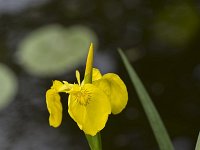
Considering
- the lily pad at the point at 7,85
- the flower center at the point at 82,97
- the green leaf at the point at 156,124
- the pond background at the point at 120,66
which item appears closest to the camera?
the flower center at the point at 82,97

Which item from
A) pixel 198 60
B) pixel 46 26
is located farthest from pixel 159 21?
pixel 46 26

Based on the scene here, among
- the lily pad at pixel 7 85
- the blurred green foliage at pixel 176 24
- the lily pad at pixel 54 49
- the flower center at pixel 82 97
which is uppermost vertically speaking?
the flower center at pixel 82 97

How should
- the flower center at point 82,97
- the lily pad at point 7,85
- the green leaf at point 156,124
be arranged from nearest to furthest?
the flower center at point 82,97 < the green leaf at point 156,124 < the lily pad at point 7,85

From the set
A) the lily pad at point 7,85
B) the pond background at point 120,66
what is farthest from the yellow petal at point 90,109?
the lily pad at point 7,85

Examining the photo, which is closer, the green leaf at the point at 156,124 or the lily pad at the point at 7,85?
the green leaf at the point at 156,124

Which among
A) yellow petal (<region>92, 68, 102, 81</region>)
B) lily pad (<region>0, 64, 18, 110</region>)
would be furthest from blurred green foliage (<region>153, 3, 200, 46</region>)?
yellow petal (<region>92, 68, 102, 81</region>)

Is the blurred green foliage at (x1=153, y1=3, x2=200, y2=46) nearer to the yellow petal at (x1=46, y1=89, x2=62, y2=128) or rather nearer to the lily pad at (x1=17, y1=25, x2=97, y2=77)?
the lily pad at (x1=17, y1=25, x2=97, y2=77)

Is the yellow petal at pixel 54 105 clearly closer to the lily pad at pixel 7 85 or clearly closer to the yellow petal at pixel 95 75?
the yellow petal at pixel 95 75

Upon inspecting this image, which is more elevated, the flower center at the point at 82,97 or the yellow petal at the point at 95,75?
the flower center at the point at 82,97
